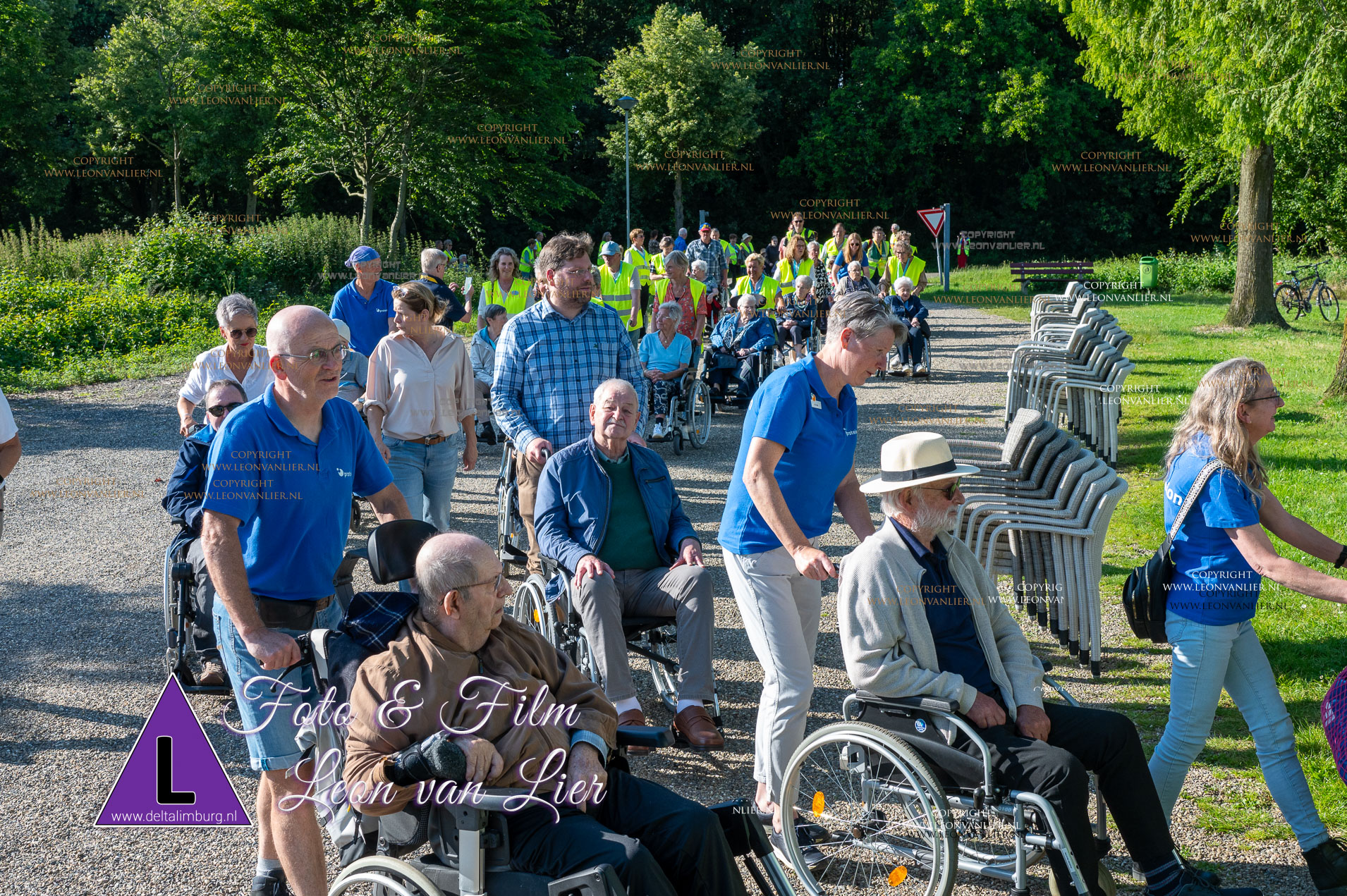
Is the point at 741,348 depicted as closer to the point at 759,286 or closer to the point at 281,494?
the point at 759,286

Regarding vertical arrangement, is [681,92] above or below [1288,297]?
above

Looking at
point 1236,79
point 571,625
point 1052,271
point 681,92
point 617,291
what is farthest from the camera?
point 681,92

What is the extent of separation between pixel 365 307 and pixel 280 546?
5750mm

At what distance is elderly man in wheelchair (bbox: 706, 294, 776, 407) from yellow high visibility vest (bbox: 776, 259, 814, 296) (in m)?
3.78

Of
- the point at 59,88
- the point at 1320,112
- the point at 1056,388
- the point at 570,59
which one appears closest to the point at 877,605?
the point at 1056,388

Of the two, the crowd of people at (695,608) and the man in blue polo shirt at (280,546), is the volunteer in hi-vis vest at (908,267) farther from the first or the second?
the man in blue polo shirt at (280,546)

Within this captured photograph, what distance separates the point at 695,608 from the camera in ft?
16.3

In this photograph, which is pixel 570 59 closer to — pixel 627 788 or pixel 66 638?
pixel 66 638

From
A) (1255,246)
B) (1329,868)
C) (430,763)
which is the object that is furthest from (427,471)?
(1255,246)

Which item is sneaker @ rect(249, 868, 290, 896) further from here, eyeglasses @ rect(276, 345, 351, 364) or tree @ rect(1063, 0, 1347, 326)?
tree @ rect(1063, 0, 1347, 326)

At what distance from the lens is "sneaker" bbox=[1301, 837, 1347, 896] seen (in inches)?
149

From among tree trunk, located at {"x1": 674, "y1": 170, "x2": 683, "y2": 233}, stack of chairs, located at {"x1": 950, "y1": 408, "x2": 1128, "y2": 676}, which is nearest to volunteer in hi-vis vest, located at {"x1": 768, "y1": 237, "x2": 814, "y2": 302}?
stack of chairs, located at {"x1": 950, "y1": 408, "x2": 1128, "y2": 676}

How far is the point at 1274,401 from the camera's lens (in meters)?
3.99

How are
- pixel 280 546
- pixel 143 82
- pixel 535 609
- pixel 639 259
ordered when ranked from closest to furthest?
pixel 280 546, pixel 535 609, pixel 639 259, pixel 143 82
